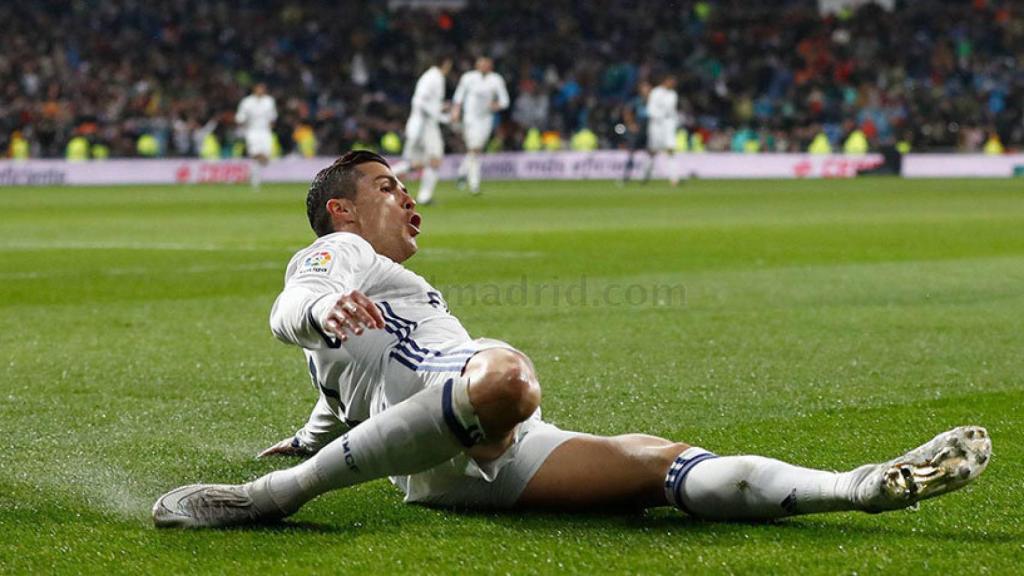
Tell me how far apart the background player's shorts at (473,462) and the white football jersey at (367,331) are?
0.03 metres

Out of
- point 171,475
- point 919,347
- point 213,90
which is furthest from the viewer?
point 213,90

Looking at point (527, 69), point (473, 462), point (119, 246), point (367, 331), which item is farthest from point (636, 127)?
point (473, 462)

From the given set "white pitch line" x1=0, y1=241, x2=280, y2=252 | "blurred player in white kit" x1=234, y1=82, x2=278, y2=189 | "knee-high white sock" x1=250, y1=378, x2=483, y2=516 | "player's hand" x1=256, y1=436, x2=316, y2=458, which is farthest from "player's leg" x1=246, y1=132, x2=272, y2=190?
"knee-high white sock" x1=250, y1=378, x2=483, y2=516

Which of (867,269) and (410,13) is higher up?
(410,13)

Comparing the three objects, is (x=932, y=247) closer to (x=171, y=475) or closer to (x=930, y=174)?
(x=171, y=475)

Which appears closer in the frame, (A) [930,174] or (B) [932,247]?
(B) [932,247]

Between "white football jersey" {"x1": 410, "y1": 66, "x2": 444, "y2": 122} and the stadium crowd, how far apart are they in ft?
37.4

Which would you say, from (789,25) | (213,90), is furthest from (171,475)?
(789,25)

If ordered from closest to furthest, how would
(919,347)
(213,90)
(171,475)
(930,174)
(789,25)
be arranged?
(171,475) < (919,347) < (930,174) < (213,90) < (789,25)

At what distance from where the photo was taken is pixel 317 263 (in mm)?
3850

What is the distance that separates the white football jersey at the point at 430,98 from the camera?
22.8m

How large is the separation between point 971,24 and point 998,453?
38.0 meters

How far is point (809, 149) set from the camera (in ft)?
117

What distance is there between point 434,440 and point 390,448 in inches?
4.7
